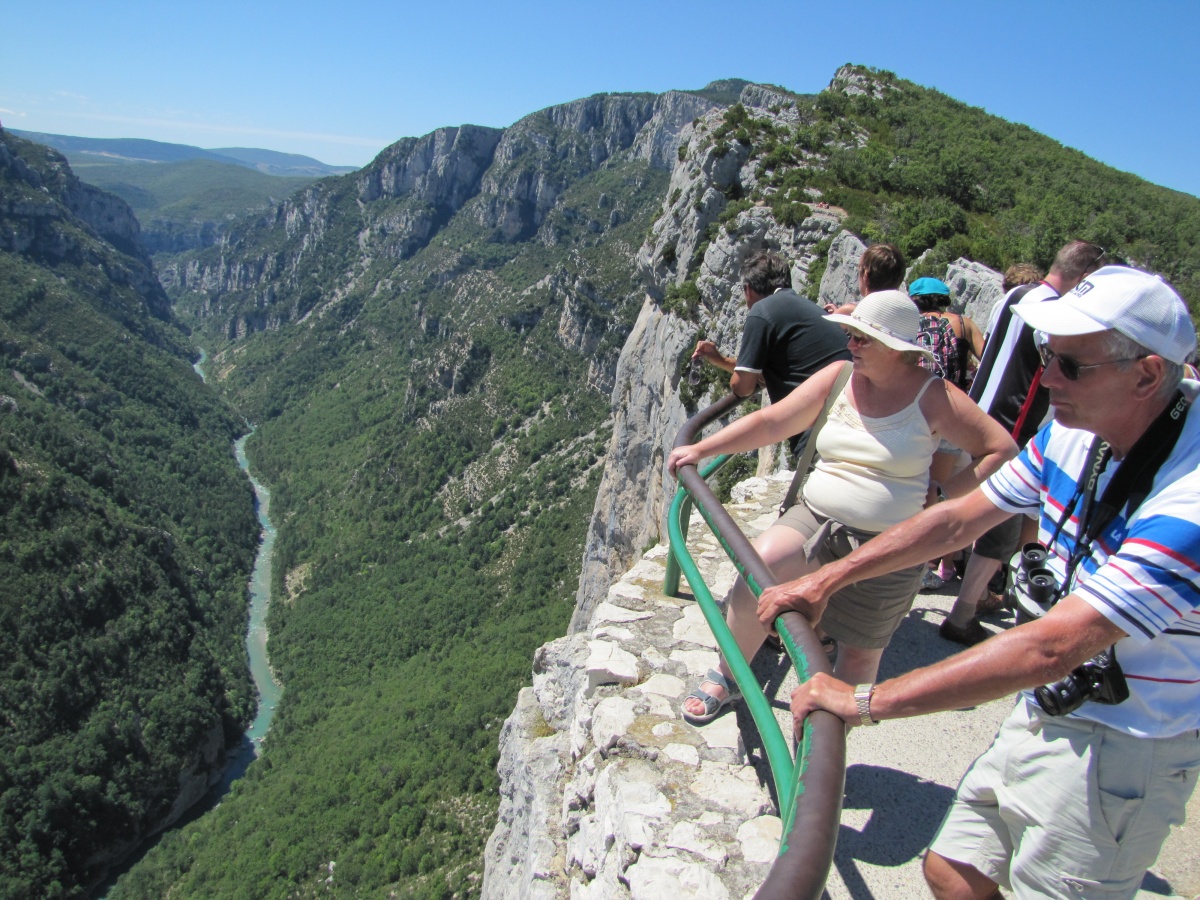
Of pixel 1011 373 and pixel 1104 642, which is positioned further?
pixel 1011 373

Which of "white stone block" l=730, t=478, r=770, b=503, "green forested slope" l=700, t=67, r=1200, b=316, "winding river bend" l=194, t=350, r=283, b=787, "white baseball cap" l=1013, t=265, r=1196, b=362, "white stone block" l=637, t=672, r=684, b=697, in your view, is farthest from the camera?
→ "winding river bend" l=194, t=350, r=283, b=787

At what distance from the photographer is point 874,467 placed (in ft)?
10.8

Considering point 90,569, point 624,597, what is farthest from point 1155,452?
point 90,569

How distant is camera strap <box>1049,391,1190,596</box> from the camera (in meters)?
1.77

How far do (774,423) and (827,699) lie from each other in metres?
2.01

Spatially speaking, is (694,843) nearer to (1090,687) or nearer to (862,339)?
(1090,687)

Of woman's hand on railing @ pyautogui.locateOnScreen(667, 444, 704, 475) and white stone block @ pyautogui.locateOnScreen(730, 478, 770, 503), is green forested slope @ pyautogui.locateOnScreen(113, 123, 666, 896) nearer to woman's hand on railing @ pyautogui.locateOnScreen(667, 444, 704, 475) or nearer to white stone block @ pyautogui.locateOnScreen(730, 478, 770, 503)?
white stone block @ pyautogui.locateOnScreen(730, 478, 770, 503)

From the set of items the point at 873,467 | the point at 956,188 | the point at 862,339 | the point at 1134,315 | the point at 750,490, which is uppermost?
the point at 956,188

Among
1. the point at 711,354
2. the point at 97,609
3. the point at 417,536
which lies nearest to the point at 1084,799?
the point at 711,354

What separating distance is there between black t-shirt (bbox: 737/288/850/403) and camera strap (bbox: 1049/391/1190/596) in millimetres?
2542

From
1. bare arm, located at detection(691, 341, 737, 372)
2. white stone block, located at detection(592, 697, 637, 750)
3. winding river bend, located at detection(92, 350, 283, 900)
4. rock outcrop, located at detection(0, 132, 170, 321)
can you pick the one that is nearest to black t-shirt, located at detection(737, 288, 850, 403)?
bare arm, located at detection(691, 341, 737, 372)

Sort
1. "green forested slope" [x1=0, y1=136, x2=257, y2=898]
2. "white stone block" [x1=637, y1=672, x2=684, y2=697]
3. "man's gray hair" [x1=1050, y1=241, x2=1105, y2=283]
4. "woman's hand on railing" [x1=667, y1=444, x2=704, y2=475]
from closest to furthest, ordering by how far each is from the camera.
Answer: "woman's hand on railing" [x1=667, y1=444, x2=704, y2=475] < "white stone block" [x1=637, y1=672, x2=684, y2=697] < "man's gray hair" [x1=1050, y1=241, x2=1105, y2=283] < "green forested slope" [x1=0, y1=136, x2=257, y2=898]

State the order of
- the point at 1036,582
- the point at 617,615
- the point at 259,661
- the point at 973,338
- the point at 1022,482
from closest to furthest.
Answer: the point at 1036,582
the point at 1022,482
the point at 617,615
the point at 973,338
the point at 259,661

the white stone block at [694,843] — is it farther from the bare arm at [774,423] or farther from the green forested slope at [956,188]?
the green forested slope at [956,188]
